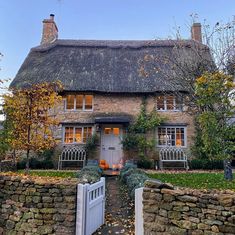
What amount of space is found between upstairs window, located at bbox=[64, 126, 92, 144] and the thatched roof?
258cm

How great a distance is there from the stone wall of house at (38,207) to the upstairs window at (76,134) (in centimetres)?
960

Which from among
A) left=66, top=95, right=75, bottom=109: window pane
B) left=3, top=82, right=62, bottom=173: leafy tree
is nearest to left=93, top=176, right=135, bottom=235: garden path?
left=3, top=82, right=62, bottom=173: leafy tree

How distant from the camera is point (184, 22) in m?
11.3

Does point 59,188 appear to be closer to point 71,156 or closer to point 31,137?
point 31,137

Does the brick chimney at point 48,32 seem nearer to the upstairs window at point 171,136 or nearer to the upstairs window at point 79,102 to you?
the upstairs window at point 79,102

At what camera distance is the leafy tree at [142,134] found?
45.2ft

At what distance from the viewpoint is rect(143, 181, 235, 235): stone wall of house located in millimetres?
3543

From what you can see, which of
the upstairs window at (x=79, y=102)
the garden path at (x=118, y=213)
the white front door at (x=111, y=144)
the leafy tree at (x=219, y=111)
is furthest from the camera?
the upstairs window at (x=79, y=102)

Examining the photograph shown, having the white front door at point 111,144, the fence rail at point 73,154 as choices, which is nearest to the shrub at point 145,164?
the white front door at point 111,144

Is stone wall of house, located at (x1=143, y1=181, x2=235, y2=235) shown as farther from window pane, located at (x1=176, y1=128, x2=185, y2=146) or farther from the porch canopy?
window pane, located at (x1=176, y1=128, x2=185, y2=146)

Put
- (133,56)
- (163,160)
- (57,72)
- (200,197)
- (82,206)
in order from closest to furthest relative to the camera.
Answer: (200,197) < (82,206) < (163,160) < (57,72) < (133,56)

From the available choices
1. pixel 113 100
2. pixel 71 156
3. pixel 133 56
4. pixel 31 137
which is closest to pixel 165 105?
pixel 113 100

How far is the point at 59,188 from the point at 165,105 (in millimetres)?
11645

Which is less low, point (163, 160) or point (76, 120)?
point (76, 120)
